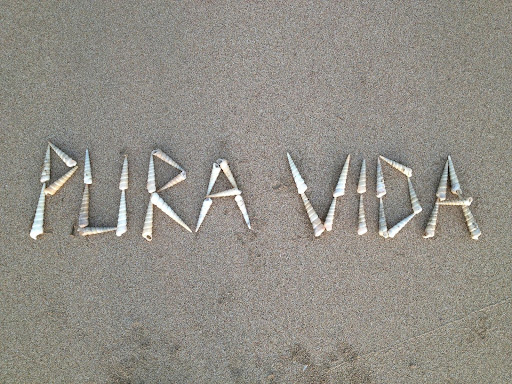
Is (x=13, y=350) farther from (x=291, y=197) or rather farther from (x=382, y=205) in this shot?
(x=382, y=205)

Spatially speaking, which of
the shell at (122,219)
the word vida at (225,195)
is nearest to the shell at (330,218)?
the word vida at (225,195)

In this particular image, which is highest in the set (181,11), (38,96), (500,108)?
(181,11)

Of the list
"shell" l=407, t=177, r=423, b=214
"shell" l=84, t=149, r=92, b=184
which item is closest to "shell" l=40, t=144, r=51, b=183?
"shell" l=84, t=149, r=92, b=184

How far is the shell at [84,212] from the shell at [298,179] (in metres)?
2.42

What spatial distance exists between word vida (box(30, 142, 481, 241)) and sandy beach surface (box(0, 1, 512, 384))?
9cm

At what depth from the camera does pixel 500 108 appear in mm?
4277

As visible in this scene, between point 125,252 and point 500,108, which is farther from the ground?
point 500,108

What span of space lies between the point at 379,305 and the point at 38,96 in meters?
4.75

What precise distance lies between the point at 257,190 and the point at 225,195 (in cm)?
38

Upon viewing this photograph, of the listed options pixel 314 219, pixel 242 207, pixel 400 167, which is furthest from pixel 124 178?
pixel 400 167

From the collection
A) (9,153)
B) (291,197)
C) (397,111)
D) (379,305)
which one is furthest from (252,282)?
(9,153)

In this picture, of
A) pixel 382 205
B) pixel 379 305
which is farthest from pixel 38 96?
pixel 379 305

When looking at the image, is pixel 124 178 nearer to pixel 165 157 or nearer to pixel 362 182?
pixel 165 157

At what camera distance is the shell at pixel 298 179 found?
Answer: 13.4ft
